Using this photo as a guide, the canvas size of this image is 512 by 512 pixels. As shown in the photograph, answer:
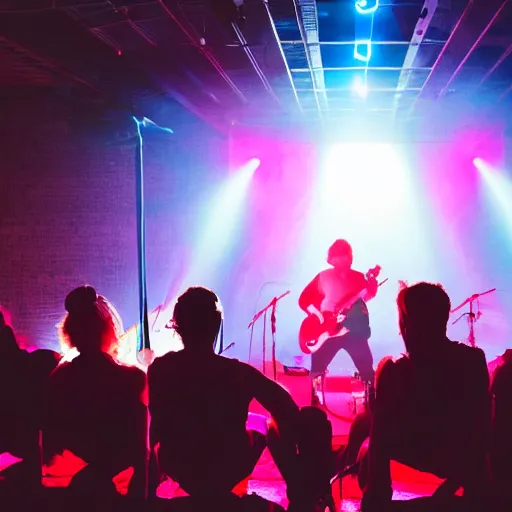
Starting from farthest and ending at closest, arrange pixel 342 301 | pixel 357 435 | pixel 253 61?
pixel 253 61 < pixel 342 301 < pixel 357 435

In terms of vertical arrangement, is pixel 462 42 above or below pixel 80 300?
above

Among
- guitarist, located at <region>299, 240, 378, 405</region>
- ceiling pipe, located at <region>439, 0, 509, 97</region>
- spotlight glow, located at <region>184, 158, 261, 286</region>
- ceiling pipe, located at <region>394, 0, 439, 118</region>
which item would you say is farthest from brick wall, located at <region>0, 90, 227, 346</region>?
ceiling pipe, located at <region>439, 0, 509, 97</region>

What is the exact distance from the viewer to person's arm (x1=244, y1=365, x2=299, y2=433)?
2188 millimetres

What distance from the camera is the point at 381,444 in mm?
2172

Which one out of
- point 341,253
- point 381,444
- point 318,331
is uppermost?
point 341,253

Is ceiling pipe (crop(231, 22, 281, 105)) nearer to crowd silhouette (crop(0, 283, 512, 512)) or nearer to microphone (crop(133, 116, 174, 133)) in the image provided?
microphone (crop(133, 116, 174, 133))

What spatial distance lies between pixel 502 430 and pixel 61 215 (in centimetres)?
718

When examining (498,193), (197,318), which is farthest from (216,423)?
(498,193)

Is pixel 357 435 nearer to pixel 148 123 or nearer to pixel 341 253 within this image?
pixel 341 253

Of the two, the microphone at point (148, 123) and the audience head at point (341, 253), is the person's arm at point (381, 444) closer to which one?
the audience head at point (341, 253)

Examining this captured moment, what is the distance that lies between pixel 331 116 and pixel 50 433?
752 cm

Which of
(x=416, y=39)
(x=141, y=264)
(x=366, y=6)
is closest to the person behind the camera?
(x=366, y=6)

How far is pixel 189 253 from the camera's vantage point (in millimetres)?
8492

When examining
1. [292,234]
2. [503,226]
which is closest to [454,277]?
[503,226]
